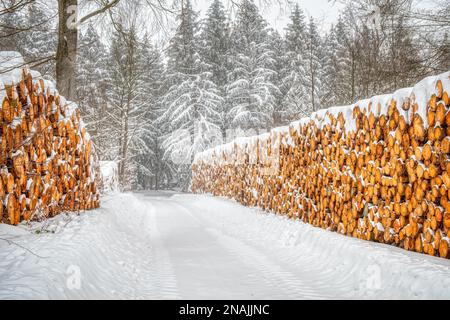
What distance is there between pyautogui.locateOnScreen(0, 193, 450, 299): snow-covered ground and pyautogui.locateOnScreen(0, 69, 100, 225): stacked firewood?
1.21 ft

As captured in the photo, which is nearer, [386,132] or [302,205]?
[386,132]

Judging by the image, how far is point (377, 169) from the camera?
5531 millimetres

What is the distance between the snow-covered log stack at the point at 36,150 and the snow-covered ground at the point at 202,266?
0.38m

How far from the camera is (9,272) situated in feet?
10.1

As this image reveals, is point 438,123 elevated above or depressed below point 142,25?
below

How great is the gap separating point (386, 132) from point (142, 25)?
7922 mm

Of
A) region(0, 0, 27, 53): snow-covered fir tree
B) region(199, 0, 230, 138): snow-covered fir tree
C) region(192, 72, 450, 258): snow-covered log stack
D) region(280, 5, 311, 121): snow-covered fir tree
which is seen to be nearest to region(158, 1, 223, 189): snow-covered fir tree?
region(199, 0, 230, 138): snow-covered fir tree

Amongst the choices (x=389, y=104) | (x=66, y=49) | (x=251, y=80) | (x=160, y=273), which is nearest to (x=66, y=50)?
(x=66, y=49)

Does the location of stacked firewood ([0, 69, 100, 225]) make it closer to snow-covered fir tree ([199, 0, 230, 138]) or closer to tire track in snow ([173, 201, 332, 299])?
tire track in snow ([173, 201, 332, 299])

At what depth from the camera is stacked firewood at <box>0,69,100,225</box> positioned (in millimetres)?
4477

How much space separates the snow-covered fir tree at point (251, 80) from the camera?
26.5 meters
